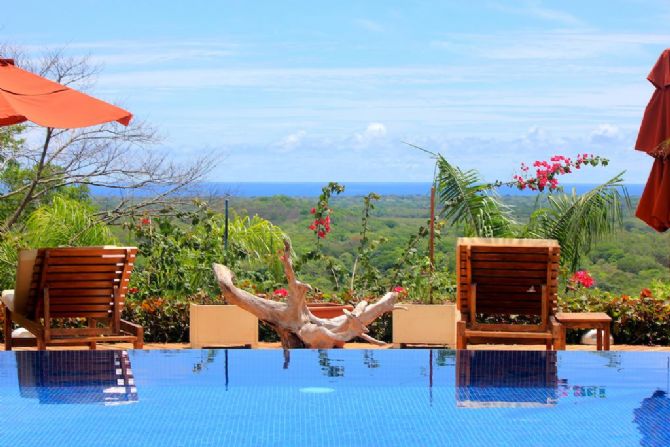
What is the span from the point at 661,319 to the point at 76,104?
5.07 m

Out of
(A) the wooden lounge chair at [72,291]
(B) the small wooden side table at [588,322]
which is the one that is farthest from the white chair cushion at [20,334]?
(B) the small wooden side table at [588,322]

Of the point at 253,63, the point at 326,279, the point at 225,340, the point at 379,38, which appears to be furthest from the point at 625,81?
the point at 225,340

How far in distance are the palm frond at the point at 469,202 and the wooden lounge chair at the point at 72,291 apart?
167 inches

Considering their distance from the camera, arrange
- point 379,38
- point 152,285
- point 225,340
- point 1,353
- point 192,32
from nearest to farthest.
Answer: point 1,353, point 225,340, point 152,285, point 192,32, point 379,38

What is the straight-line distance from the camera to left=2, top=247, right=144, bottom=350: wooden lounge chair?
725 centimetres

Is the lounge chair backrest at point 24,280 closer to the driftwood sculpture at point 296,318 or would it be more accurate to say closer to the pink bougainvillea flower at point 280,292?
the driftwood sculpture at point 296,318

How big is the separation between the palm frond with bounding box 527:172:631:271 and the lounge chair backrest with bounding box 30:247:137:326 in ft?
15.8

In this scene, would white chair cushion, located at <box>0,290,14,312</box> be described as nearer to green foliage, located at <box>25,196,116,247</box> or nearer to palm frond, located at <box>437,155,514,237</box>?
palm frond, located at <box>437,155,514,237</box>

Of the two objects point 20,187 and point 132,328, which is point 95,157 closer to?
point 20,187

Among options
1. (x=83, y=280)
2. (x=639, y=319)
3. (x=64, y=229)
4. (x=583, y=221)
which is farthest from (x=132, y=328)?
(x=64, y=229)

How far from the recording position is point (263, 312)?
7613 mm

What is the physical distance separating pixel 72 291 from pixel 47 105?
1438 millimetres

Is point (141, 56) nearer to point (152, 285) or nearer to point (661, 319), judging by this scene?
point (152, 285)

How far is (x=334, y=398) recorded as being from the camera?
561 centimetres
